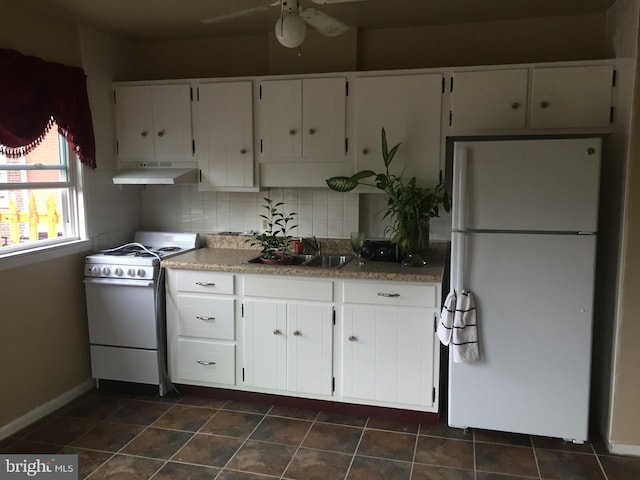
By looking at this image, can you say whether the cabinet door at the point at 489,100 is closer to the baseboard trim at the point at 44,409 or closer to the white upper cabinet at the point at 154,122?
the white upper cabinet at the point at 154,122

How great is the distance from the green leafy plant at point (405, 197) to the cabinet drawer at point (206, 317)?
1.02 meters

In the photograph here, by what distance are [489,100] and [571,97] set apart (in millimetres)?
444

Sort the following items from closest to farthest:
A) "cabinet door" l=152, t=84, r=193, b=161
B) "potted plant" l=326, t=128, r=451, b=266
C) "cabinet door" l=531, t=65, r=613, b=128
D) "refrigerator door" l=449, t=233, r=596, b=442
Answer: "refrigerator door" l=449, t=233, r=596, b=442 → "cabinet door" l=531, t=65, r=613, b=128 → "potted plant" l=326, t=128, r=451, b=266 → "cabinet door" l=152, t=84, r=193, b=161

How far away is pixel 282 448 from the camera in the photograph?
2.85 m

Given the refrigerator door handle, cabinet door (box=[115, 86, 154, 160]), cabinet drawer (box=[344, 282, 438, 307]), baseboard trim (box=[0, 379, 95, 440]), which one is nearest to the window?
cabinet door (box=[115, 86, 154, 160])

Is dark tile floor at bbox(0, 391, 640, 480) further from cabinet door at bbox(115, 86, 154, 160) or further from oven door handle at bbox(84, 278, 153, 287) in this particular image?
cabinet door at bbox(115, 86, 154, 160)

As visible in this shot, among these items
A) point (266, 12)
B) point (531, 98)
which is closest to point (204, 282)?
point (266, 12)

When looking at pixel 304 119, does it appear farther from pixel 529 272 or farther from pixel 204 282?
pixel 529 272

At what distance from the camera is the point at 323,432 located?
3020 millimetres

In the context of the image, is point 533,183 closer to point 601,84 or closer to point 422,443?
point 601,84

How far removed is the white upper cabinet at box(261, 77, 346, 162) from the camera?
3381 millimetres

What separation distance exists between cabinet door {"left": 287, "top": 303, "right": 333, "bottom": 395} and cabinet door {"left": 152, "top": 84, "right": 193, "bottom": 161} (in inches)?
53.7

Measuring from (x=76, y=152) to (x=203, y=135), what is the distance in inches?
31.8

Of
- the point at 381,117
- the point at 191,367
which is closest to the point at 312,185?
the point at 381,117
